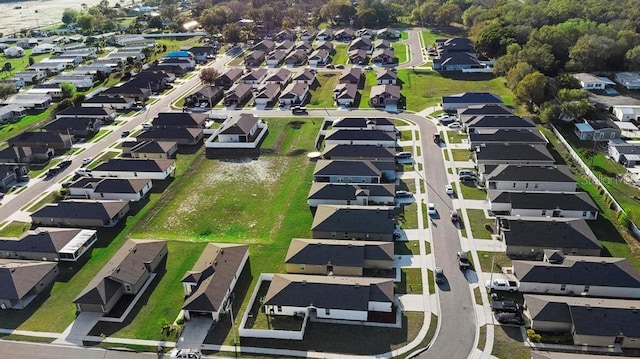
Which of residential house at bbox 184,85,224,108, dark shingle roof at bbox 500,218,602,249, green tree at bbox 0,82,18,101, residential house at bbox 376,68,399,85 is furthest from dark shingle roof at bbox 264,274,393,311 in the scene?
green tree at bbox 0,82,18,101

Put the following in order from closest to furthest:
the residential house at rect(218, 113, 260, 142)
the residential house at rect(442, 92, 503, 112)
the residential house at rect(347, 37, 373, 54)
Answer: the residential house at rect(218, 113, 260, 142)
the residential house at rect(442, 92, 503, 112)
the residential house at rect(347, 37, 373, 54)

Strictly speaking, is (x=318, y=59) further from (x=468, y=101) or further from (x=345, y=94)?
(x=468, y=101)

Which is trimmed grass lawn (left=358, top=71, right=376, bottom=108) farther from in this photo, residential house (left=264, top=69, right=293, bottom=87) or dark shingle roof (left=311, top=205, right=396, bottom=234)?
dark shingle roof (left=311, top=205, right=396, bottom=234)

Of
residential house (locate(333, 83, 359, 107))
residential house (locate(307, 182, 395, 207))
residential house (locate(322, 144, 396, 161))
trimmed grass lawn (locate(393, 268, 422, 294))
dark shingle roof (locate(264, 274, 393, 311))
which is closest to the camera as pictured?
dark shingle roof (locate(264, 274, 393, 311))

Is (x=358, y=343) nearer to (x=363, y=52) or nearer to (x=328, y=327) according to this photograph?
(x=328, y=327)

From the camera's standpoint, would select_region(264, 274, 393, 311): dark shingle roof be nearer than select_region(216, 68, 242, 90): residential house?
Yes

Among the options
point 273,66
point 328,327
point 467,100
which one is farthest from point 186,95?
point 328,327
